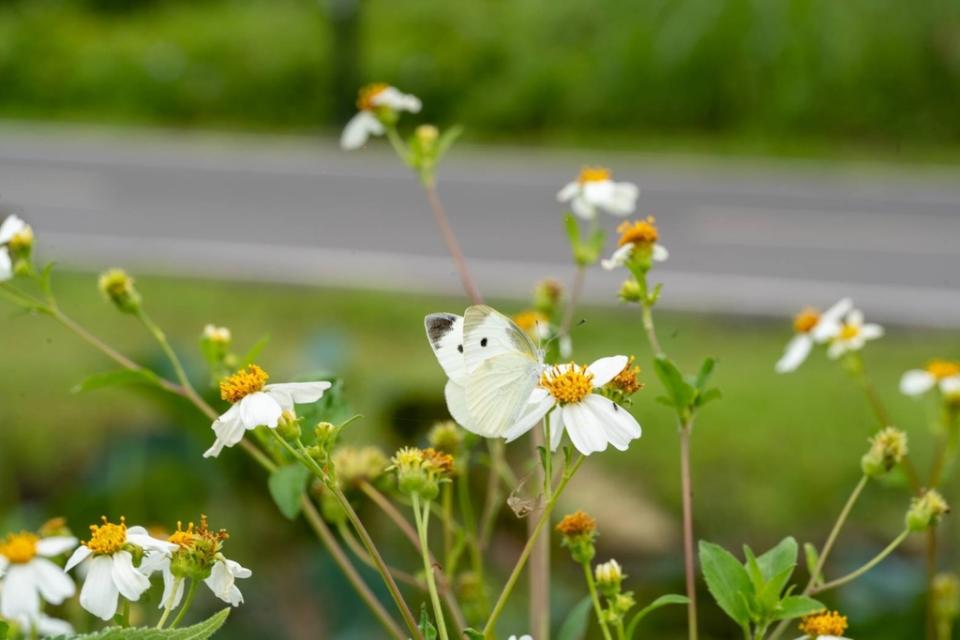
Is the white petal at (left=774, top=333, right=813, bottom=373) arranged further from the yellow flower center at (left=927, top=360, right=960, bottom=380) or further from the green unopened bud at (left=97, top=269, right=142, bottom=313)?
the green unopened bud at (left=97, top=269, right=142, bottom=313)

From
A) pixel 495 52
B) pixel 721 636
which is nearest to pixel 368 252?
pixel 495 52

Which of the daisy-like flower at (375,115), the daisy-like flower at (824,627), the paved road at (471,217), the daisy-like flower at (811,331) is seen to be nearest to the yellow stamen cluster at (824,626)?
the daisy-like flower at (824,627)

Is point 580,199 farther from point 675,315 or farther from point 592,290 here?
point 592,290

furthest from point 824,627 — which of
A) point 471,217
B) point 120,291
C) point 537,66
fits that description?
point 537,66

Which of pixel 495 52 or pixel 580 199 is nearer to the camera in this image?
pixel 580 199

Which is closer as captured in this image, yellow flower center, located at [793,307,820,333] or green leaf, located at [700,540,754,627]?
green leaf, located at [700,540,754,627]

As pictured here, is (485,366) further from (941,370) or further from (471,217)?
(471,217)

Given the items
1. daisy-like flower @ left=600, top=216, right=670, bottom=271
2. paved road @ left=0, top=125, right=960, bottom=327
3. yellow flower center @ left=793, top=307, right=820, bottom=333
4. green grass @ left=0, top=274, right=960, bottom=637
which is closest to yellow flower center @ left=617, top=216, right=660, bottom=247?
daisy-like flower @ left=600, top=216, right=670, bottom=271
